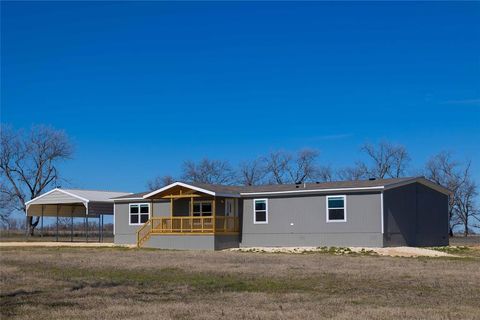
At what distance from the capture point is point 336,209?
93.6 ft

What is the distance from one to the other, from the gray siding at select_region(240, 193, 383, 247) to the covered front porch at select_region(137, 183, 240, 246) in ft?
2.79

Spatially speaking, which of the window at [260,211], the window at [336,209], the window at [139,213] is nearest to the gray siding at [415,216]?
the window at [336,209]

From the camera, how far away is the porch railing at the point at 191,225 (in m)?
30.4

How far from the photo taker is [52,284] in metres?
12.8

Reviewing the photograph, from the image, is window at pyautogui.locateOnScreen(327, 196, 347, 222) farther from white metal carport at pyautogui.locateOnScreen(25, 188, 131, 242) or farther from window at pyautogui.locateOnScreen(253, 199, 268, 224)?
white metal carport at pyautogui.locateOnScreen(25, 188, 131, 242)

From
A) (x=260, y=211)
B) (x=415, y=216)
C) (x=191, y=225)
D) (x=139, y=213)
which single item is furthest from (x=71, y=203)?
(x=415, y=216)

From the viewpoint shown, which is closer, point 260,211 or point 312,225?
point 312,225

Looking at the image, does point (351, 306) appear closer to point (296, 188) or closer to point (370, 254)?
point (370, 254)

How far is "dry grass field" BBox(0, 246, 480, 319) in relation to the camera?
355 inches

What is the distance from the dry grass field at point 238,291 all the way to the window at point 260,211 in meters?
12.7

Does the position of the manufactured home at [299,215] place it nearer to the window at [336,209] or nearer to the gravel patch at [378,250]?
the window at [336,209]

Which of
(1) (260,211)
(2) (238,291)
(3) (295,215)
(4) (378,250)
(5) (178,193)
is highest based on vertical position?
(5) (178,193)

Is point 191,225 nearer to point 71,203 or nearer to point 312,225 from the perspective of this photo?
point 312,225

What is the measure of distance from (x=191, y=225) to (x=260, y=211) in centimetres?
345
